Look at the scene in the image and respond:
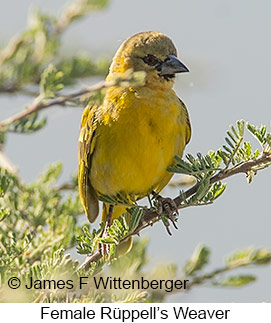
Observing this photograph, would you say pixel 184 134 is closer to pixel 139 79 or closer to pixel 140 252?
pixel 140 252

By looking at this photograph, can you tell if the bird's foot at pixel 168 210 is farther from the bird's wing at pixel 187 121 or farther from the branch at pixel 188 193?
the bird's wing at pixel 187 121

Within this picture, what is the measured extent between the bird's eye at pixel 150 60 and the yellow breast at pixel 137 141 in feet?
0.77

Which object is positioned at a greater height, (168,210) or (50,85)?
(168,210)

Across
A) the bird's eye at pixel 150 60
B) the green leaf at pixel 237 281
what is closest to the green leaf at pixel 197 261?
the green leaf at pixel 237 281

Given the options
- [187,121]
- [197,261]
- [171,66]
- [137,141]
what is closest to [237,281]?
[197,261]

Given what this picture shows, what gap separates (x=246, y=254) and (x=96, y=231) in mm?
746

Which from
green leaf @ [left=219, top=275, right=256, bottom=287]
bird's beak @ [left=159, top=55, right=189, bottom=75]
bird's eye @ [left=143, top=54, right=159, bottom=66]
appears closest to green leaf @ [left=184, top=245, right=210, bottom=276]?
green leaf @ [left=219, top=275, right=256, bottom=287]

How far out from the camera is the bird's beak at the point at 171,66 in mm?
3605

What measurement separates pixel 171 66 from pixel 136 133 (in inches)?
21.1

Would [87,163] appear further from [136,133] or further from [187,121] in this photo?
[187,121]

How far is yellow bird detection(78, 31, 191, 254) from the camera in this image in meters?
3.43

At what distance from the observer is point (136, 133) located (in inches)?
135

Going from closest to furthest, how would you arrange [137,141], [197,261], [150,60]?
[197,261] < [137,141] < [150,60]

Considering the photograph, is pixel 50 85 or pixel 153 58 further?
pixel 153 58
